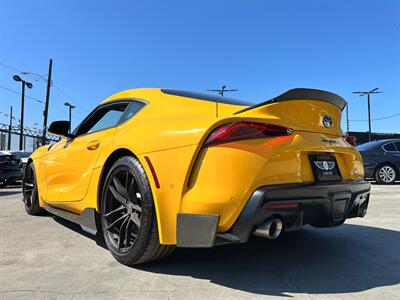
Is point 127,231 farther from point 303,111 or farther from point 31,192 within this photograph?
point 31,192

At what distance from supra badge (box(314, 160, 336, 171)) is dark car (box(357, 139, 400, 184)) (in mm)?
8602

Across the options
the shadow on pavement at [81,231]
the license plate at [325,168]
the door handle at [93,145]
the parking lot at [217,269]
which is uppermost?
the door handle at [93,145]

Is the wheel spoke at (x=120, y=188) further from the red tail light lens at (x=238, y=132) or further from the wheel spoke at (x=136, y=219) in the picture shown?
the red tail light lens at (x=238, y=132)

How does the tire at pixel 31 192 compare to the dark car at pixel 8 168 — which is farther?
the dark car at pixel 8 168

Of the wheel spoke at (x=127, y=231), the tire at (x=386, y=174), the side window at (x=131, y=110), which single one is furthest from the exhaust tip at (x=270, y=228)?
the tire at (x=386, y=174)

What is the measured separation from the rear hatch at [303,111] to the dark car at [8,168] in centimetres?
997

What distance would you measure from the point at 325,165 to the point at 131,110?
1.74 metres

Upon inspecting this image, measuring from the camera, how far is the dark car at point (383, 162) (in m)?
11.2

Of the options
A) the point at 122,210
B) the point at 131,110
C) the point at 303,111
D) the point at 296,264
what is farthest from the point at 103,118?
the point at 296,264

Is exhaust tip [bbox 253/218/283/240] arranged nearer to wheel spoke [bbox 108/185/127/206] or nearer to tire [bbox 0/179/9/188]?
wheel spoke [bbox 108/185/127/206]

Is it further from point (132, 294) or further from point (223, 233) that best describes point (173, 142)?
point (132, 294)

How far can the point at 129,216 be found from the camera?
3.36 m

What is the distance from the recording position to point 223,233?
8.96 ft

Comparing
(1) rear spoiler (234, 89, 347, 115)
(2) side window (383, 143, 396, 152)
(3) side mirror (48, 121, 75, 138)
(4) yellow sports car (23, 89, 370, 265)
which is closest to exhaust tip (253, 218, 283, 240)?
(4) yellow sports car (23, 89, 370, 265)
